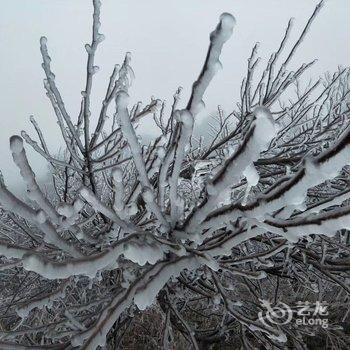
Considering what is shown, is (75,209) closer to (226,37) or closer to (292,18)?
(226,37)

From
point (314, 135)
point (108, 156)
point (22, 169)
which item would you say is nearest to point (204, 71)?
point (22, 169)

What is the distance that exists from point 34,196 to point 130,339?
6124mm

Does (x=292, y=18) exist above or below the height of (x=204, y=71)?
above

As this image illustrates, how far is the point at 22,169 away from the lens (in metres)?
0.78

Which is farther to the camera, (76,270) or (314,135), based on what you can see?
(314,135)

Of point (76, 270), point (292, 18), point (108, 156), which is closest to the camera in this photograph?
point (76, 270)

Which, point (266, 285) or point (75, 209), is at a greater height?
point (75, 209)

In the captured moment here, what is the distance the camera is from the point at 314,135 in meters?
3.08

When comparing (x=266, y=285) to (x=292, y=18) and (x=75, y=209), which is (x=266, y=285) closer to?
(x=292, y=18)

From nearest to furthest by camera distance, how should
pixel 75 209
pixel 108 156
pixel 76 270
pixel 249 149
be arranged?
pixel 249 149 < pixel 76 270 < pixel 75 209 < pixel 108 156

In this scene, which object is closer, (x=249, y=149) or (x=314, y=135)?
(x=249, y=149)

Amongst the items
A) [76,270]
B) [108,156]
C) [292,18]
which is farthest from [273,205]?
[292,18]

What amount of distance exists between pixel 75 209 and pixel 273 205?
473 millimetres

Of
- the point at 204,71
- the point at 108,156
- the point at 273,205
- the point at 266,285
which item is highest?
the point at 204,71
